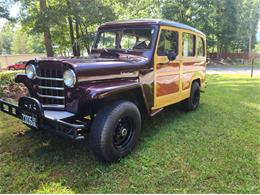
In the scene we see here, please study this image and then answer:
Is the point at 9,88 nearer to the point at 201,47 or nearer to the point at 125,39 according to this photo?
the point at 125,39

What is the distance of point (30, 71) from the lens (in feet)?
11.6

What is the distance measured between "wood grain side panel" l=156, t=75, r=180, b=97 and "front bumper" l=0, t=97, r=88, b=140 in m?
1.64

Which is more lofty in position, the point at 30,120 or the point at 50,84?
the point at 50,84

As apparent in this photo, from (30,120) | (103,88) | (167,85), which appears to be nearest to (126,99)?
(103,88)

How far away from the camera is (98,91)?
2891 millimetres

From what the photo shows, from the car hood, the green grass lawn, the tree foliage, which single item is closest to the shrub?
the tree foliage

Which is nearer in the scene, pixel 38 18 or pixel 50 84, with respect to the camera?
pixel 50 84

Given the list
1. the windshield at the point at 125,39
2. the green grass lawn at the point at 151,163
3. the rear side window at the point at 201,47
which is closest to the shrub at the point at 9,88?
the green grass lawn at the point at 151,163

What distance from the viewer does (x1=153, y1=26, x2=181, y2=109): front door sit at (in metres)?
4.16

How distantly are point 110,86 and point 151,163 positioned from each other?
1183 millimetres

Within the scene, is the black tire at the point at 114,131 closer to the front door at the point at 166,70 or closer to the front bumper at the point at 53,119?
the front bumper at the point at 53,119

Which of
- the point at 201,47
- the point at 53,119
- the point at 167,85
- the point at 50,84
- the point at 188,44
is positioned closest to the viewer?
the point at 53,119

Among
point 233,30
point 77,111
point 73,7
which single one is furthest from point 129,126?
point 233,30

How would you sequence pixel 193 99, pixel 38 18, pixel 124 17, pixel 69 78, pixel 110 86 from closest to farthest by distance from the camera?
pixel 69 78, pixel 110 86, pixel 193 99, pixel 38 18, pixel 124 17
